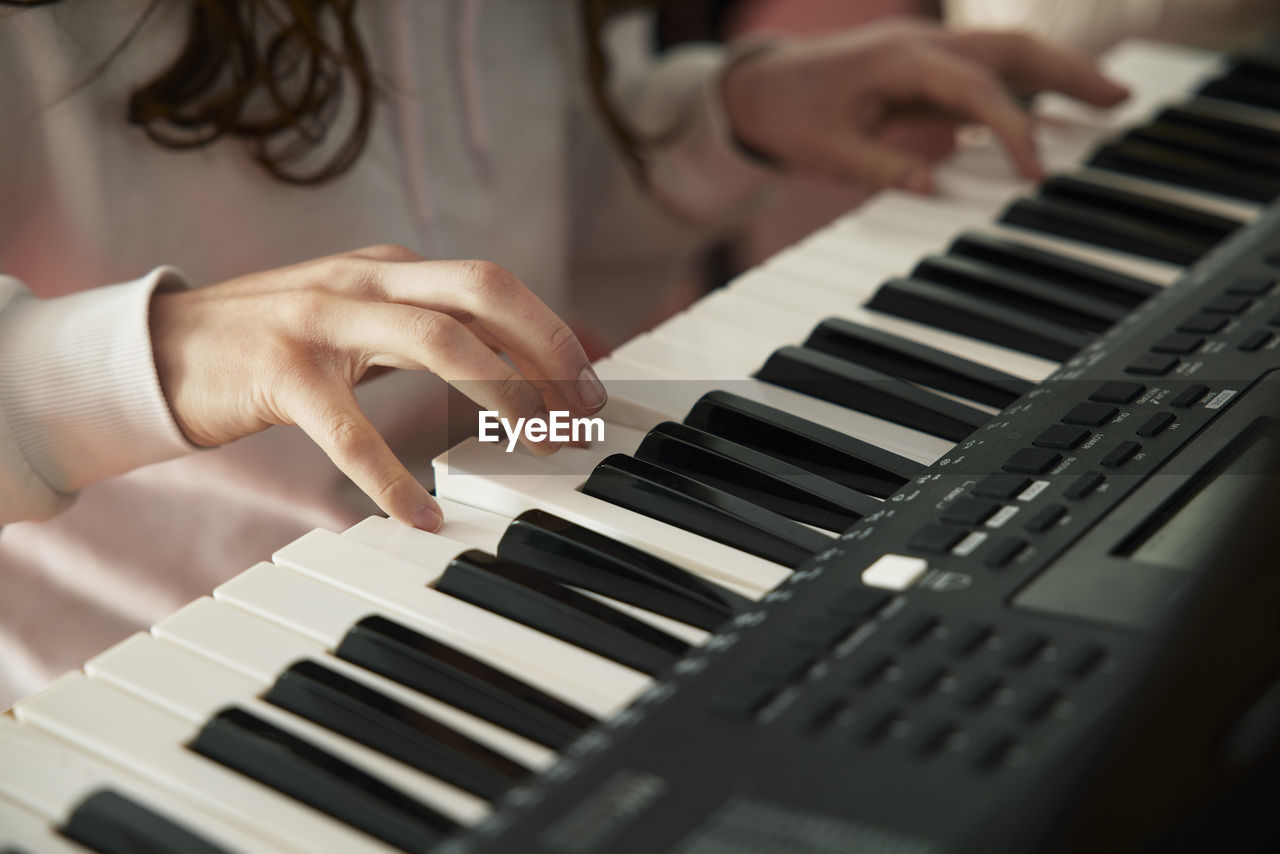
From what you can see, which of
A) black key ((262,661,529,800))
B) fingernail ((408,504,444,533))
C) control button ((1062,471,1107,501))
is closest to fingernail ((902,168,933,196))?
control button ((1062,471,1107,501))

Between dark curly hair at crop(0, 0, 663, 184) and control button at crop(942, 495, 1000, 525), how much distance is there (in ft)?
1.86

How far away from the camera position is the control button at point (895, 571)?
489 millimetres

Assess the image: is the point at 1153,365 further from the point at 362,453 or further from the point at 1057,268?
the point at 362,453

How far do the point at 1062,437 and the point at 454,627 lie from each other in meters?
0.31

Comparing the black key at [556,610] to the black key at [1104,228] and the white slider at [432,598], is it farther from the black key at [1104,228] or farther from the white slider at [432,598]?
the black key at [1104,228]

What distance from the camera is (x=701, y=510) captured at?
0.57 meters

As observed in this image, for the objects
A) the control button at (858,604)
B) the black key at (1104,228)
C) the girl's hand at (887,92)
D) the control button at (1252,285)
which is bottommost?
the control button at (858,604)

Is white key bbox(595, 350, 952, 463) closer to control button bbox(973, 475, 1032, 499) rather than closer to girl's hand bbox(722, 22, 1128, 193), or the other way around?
control button bbox(973, 475, 1032, 499)

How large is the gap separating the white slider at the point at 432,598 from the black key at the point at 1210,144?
793 mm

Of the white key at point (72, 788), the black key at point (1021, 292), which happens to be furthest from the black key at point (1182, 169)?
the white key at point (72, 788)

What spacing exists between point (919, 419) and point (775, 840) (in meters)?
0.35

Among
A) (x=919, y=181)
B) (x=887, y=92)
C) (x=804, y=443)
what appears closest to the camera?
(x=804, y=443)

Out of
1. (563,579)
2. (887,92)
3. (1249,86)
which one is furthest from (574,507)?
(1249,86)

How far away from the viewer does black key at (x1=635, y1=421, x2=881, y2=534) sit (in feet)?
1.89
